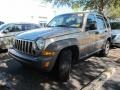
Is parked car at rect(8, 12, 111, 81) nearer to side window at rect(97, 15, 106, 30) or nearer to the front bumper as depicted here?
the front bumper

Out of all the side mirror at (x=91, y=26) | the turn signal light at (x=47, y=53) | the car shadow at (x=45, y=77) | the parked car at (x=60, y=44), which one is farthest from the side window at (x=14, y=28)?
the turn signal light at (x=47, y=53)

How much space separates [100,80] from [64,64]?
1222mm

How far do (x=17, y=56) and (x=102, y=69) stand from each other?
3.11m

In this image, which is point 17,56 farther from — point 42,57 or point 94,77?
point 94,77

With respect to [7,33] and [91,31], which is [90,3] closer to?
[7,33]

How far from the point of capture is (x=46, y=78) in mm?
6059

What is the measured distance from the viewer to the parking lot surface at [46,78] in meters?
5.45

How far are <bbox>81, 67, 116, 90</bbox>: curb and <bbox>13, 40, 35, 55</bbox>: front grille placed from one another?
1.63 m

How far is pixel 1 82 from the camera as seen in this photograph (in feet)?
18.5

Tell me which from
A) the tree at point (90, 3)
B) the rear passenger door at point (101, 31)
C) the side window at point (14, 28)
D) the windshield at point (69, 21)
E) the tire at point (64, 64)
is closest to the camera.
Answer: the tire at point (64, 64)

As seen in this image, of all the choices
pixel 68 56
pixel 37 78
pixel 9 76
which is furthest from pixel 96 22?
pixel 9 76

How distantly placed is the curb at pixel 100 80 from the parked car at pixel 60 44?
70cm

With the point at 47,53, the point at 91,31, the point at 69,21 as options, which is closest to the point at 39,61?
the point at 47,53

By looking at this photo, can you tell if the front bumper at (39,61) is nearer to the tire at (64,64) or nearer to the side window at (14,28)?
the tire at (64,64)
